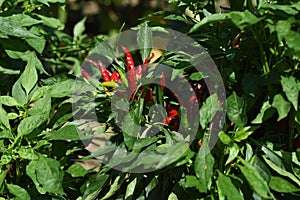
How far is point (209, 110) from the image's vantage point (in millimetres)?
1249

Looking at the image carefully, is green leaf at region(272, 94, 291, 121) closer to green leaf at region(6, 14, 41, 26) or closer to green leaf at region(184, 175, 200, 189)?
green leaf at region(184, 175, 200, 189)

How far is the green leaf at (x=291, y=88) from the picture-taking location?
3.89 ft

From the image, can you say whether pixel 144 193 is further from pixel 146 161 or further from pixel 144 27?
pixel 144 27

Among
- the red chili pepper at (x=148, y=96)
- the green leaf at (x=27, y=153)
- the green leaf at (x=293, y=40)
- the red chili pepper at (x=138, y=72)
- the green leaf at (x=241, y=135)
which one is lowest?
the green leaf at (x=27, y=153)

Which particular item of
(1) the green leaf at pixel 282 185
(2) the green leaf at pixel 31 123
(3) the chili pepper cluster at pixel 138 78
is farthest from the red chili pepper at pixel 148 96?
(1) the green leaf at pixel 282 185

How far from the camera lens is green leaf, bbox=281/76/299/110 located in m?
1.19

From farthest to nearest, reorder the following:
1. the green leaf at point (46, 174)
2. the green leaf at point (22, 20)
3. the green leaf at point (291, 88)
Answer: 1. the green leaf at point (22, 20)
2. the green leaf at point (46, 174)
3. the green leaf at point (291, 88)

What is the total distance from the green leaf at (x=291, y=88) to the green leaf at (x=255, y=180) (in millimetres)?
158

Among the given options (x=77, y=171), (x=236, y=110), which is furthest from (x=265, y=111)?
(x=77, y=171)

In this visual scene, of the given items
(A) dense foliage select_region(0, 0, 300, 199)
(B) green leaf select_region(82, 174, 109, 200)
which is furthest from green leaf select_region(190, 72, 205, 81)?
(B) green leaf select_region(82, 174, 109, 200)

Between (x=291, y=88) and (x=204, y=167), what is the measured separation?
9.2 inches

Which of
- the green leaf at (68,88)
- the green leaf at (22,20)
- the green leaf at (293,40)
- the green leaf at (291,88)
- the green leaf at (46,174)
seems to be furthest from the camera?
the green leaf at (22,20)

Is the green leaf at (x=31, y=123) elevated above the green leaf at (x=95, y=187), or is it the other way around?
the green leaf at (x=31, y=123)

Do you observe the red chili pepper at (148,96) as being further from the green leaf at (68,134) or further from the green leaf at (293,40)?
the green leaf at (293,40)
